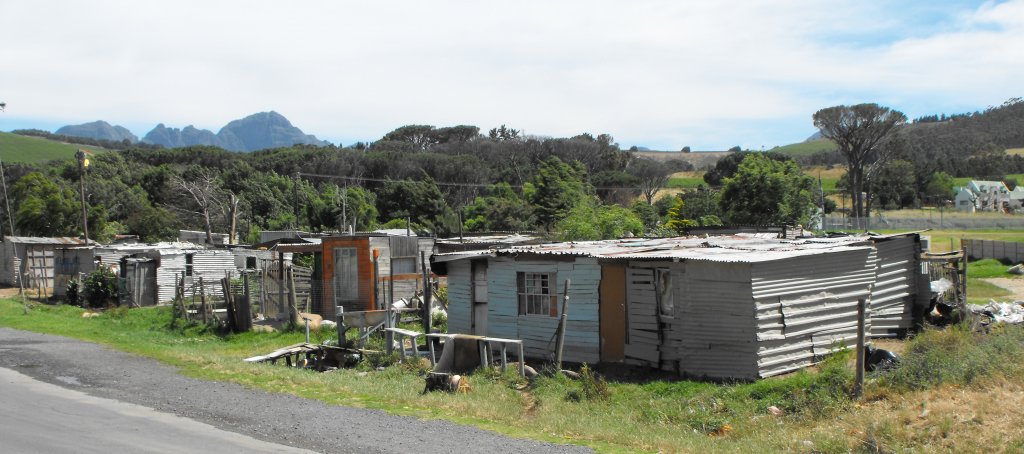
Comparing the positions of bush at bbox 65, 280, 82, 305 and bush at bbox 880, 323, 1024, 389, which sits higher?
bush at bbox 880, 323, 1024, 389

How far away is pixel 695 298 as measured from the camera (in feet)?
52.4

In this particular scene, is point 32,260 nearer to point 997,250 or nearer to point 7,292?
point 7,292

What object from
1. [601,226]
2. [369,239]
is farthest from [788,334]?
[601,226]

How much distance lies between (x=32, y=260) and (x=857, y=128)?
58.5m

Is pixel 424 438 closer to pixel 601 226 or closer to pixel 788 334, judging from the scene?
pixel 788 334

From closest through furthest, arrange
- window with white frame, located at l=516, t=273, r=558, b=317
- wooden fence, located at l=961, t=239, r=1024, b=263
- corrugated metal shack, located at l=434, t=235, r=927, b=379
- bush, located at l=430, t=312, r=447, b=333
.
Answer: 1. corrugated metal shack, located at l=434, t=235, r=927, b=379
2. window with white frame, located at l=516, t=273, r=558, b=317
3. bush, located at l=430, t=312, r=447, b=333
4. wooden fence, located at l=961, t=239, r=1024, b=263

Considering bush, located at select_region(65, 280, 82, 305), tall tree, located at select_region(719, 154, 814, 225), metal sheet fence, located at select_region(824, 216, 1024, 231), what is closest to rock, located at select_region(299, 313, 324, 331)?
bush, located at select_region(65, 280, 82, 305)

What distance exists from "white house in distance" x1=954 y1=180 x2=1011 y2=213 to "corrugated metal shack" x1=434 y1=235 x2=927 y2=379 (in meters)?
67.4

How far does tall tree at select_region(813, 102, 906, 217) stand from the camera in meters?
66.1

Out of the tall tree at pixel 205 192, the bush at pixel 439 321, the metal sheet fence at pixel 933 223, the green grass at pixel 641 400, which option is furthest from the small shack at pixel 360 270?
the metal sheet fence at pixel 933 223

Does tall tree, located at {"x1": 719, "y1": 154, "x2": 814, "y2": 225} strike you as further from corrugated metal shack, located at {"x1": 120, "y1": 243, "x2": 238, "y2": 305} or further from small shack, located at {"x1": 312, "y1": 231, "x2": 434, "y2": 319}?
corrugated metal shack, located at {"x1": 120, "y1": 243, "x2": 238, "y2": 305}

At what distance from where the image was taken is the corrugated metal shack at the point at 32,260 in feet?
123

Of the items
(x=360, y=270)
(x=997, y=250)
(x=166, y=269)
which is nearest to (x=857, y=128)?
(x=997, y=250)

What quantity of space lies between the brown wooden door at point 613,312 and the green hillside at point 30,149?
366ft
